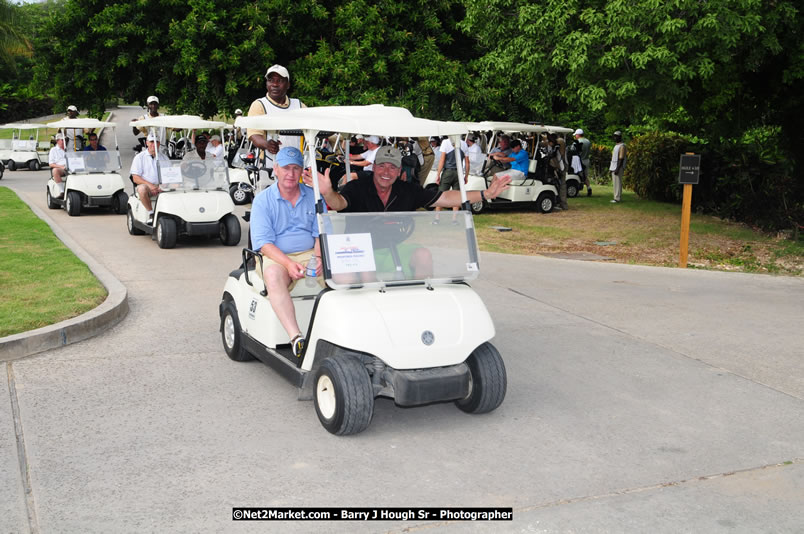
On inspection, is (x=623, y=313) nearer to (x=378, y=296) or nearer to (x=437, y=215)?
(x=437, y=215)

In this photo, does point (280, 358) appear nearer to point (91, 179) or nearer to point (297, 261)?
point (297, 261)

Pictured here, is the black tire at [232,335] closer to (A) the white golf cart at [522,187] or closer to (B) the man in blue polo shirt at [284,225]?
(B) the man in blue polo shirt at [284,225]

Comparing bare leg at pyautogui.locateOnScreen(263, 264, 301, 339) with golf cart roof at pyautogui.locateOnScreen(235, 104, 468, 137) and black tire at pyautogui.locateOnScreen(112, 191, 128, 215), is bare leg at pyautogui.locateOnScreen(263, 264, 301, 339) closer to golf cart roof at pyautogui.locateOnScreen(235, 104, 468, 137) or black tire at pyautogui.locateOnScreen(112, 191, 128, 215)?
golf cart roof at pyautogui.locateOnScreen(235, 104, 468, 137)

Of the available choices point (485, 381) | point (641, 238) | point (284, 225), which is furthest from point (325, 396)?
point (641, 238)

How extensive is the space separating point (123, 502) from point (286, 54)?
72.0ft

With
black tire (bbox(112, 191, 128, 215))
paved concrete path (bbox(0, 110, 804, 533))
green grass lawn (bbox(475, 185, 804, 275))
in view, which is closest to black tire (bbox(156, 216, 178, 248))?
paved concrete path (bbox(0, 110, 804, 533))

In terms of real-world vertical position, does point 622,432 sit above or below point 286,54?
below

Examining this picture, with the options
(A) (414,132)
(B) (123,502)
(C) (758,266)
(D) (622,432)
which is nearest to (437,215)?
(A) (414,132)

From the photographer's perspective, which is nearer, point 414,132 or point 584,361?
point 414,132

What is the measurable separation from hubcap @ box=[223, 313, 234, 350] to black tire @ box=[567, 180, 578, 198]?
15879 mm

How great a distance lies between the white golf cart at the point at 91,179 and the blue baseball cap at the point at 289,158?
9.91 meters

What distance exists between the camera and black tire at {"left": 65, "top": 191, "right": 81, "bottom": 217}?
47.9ft

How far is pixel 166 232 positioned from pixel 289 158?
5899 millimetres

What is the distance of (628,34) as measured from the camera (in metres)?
10.7
